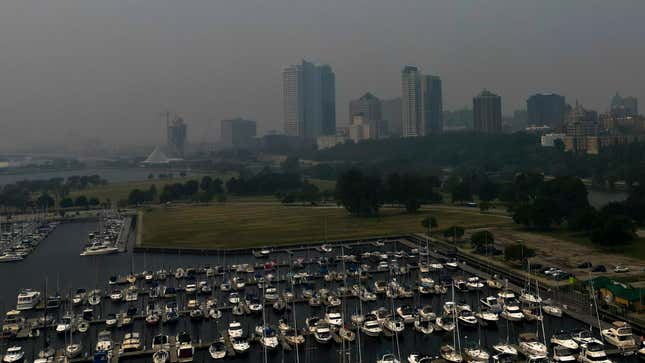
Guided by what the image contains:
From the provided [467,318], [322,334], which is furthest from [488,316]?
[322,334]

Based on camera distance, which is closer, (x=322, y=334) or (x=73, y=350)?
(x=73, y=350)

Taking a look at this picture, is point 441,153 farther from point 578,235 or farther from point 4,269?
point 4,269

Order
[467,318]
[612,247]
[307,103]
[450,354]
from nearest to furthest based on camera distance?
1. [450,354]
2. [467,318]
3. [612,247]
4. [307,103]

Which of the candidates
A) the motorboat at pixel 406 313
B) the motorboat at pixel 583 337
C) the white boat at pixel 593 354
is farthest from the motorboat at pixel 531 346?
the motorboat at pixel 406 313

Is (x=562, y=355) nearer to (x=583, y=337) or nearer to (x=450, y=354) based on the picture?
(x=583, y=337)

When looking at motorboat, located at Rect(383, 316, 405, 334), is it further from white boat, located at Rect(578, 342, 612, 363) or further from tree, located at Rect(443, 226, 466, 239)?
tree, located at Rect(443, 226, 466, 239)

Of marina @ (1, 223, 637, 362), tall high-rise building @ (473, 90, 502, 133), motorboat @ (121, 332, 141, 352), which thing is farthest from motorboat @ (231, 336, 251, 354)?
tall high-rise building @ (473, 90, 502, 133)
